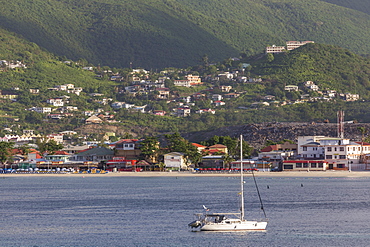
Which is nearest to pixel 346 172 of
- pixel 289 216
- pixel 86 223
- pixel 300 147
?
pixel 300 147

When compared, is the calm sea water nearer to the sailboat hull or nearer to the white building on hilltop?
the sailboat hull

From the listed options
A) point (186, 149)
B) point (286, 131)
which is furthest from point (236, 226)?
point (286, 131)

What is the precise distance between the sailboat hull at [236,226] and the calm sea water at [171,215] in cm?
48

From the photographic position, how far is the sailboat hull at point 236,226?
5312cm

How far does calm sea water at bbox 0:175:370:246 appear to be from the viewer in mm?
51594

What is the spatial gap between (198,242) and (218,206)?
66.9ft

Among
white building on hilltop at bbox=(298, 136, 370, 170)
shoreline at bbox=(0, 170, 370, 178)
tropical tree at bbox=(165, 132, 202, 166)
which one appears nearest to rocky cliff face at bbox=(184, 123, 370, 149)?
tropical tree at bbox=(165, 132, 202, 166)

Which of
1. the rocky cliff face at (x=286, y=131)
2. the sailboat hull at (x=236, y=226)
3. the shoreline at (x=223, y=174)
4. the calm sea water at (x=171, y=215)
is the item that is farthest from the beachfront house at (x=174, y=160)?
the sailboat hull at (x=236, y=226)

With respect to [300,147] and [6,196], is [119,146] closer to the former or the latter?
[300,147]

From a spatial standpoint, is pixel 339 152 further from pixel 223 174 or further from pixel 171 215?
pixel 171 215

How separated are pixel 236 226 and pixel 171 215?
13173 millimetres

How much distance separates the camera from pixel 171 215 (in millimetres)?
65312

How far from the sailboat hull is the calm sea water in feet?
1.58

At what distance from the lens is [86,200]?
8269 centimetres
